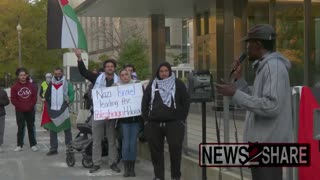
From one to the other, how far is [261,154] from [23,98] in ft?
30.3

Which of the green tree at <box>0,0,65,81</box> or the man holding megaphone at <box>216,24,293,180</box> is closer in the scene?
the man holding megaphone at <box>216,24,293,180</box>

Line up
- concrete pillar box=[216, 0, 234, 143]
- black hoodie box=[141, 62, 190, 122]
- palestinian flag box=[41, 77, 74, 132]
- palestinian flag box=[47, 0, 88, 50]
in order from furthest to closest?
1. concrete pillar box=[216, 0, 234, 143]
2. palestinian flag box=[41, 77, 74, 132]
3. palestinian flag box=[47, 0, 88, 50]
4. black hoodie box=[141, 62, 190, 122]

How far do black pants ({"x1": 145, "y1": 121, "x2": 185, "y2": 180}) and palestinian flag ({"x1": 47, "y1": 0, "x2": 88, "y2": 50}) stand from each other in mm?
2927

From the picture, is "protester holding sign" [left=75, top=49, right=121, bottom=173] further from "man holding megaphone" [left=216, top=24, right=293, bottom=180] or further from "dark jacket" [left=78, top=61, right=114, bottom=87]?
"man holding megaphone" [left=216, top=24, right=293, bottom=180]

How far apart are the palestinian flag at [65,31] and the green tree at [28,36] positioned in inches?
1281

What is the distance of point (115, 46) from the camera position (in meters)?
63.1

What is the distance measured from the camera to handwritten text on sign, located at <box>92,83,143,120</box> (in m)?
9.50

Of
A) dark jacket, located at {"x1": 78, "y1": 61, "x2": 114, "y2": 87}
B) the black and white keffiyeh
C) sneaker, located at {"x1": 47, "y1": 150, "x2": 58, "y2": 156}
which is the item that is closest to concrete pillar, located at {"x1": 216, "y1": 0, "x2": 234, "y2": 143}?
sneaker, located at {"x1": 47, "y1": 150, "x2": 58, "y2": 156}

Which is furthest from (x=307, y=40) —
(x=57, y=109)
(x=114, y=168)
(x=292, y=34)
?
(x=114, y=168)

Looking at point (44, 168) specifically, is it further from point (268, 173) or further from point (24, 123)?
point (268, 173)

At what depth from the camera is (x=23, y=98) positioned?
1259 cm

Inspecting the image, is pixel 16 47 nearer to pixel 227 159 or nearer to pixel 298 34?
pixel 298 34

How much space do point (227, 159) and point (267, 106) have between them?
1.06 metres

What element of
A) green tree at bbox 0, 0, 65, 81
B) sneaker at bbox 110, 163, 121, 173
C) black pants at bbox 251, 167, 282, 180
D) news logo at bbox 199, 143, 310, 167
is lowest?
sneaker at bbox 110, 163, 121, 173
